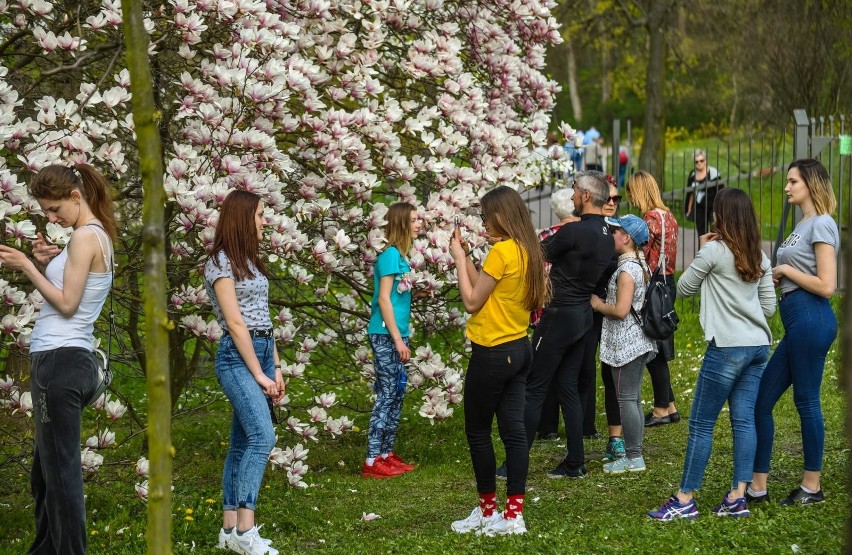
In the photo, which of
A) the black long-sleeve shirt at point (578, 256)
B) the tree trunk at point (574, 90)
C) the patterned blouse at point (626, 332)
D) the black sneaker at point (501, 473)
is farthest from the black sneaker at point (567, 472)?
the tree trunk at point (574, 90)

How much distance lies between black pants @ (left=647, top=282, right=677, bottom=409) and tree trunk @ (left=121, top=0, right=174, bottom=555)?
5353 mm

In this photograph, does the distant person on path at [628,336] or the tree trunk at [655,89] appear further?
the tree trunk at [655,89]

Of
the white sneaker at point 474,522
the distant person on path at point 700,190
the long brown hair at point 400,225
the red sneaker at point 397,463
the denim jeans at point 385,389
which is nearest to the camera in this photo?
the white sneaker at point 474,522

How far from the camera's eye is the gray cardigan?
5.82 metres

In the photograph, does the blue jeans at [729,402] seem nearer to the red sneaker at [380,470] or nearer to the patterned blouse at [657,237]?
the patterned blouse at [657,237]

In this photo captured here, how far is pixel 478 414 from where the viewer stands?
228 inches

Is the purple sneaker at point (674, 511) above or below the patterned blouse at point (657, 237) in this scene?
below

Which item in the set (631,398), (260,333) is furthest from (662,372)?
(260,333)

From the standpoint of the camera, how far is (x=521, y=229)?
18.8 ft

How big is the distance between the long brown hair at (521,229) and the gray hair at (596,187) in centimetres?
121

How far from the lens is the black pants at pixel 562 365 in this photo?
6914mm

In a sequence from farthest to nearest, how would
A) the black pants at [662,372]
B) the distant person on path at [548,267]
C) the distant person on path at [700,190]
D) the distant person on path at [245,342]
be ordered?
the distant person on path at [700,190] → the black pants at [662,372] → the distant person on path at [548,267] → the distant person on path at [245,342]

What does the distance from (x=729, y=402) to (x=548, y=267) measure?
1751mm

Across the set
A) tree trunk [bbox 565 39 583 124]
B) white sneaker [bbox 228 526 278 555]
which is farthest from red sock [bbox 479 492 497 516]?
tree trunk [bbox 565 39 583 124]
